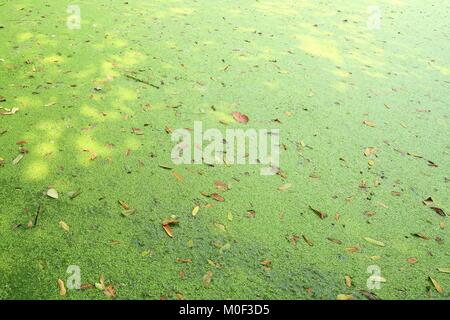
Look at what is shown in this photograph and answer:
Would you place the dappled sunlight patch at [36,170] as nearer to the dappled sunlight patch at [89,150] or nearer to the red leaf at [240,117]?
the dappled sunlight patch at [89,150]

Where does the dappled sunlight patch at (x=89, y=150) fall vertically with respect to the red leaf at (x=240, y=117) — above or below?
below

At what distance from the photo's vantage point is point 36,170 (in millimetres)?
1883

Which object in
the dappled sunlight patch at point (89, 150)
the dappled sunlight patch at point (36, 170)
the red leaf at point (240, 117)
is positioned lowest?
the dappled sunlight patch at point (36, 170)

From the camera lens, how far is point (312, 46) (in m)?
3.54

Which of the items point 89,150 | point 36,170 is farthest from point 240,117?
point 36,170

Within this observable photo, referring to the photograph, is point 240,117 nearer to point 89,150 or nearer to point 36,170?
point 89,150

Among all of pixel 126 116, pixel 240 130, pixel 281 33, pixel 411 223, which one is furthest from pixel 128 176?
pixel 281 33

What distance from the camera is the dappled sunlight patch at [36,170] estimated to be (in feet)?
6.06

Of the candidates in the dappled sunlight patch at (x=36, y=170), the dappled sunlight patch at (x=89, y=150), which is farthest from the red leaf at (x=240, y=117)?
the dappled sunlight patch at (x=36, y=170)

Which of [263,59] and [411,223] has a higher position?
[263,59]

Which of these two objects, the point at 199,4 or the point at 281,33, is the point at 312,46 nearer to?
the point at 281,33

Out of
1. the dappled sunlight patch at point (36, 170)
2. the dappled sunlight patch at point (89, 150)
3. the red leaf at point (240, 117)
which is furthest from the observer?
the red leaf at point (240, 117)

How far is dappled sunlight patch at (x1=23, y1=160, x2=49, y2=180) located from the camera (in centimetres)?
185
